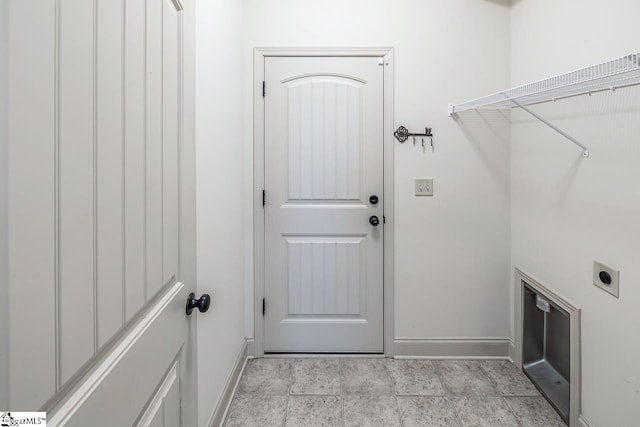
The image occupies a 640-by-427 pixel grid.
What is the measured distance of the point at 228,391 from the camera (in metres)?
1.85

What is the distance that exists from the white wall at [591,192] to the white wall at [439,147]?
0.22 m

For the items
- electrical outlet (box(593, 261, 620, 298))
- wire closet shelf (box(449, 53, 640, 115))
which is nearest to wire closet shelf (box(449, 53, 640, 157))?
wire closet shelf (box(449, 53, 640, 115))

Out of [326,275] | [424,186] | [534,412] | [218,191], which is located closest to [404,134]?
[424,186]

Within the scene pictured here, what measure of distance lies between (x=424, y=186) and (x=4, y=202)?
85.2 inches

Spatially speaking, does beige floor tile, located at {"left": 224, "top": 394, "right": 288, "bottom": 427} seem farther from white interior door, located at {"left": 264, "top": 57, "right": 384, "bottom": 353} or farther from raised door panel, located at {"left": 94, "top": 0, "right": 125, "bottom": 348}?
raised door panel, located at {"left": 94, "top": 0, "right": 125, "bottom": 348}

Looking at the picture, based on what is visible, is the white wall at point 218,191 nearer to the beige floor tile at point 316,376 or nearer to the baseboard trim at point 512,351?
the beige floor tile at point 316,376

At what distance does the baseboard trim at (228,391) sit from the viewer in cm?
166

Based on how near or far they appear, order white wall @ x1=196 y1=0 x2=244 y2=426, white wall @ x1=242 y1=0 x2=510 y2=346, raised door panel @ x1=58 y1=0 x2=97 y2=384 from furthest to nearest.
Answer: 1. white wall @ x1=242 y1=0 x2=510 y2=346
2. white wall @ x1=196 y1=0 x2=244 y2=426
3. raised door panel @ x1=58 y1=0 x2=97 y2=384

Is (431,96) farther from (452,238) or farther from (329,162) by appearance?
(452,238)

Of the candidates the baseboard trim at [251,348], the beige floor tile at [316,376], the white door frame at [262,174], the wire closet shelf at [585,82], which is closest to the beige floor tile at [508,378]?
the white door frame at [262,174]

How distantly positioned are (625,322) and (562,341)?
2.20 feet

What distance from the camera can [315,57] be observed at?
88.7 inches

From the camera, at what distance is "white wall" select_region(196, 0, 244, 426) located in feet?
4.85

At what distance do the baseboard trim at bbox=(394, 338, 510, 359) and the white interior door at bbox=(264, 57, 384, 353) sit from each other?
0.57 feet
